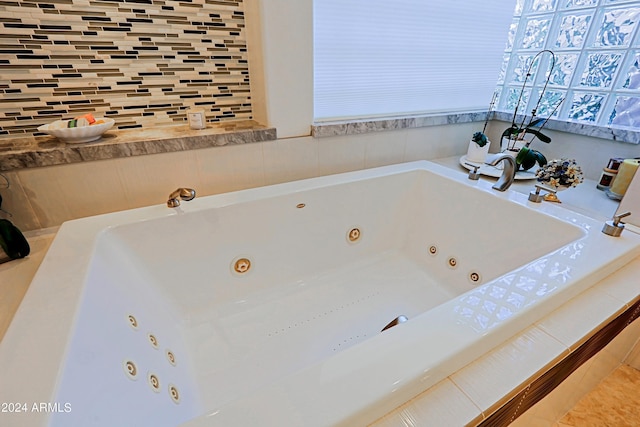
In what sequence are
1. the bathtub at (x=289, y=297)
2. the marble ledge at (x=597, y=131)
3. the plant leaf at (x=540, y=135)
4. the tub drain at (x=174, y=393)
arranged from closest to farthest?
the bathtub at (x=289, y=297)
the tub drain at (x=174, y=393)
the marble ledge at (x=597, y=131)
the plant leaf at (x=540, y=135)

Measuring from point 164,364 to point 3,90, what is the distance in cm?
107

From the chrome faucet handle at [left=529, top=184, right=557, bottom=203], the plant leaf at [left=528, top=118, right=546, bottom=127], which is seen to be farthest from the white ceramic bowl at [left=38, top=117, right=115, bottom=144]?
the plant leaf at [left=528, top=118, right=546, bottom=127]

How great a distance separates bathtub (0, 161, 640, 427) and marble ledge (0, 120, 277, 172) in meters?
0.21

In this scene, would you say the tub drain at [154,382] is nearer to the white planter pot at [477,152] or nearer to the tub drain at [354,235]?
the tub drain at [354,235]

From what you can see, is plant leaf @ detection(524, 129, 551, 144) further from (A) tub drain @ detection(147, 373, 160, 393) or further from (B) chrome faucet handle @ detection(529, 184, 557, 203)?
(A) tub drain @ detection(147, 373, 160, 393)

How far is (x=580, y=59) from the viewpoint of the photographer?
4.91 feet

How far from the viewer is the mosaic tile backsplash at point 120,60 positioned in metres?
1.00

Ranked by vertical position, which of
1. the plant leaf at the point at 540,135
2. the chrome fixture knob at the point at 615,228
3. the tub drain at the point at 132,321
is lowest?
the tub drain at the point at 132,321

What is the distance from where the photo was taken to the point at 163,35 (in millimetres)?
1160

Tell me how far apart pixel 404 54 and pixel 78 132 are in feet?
4.63

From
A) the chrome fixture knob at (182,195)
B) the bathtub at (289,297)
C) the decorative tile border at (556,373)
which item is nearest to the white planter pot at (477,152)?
the bathtub at (289,297)

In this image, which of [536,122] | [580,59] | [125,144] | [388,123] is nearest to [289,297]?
[125,144]

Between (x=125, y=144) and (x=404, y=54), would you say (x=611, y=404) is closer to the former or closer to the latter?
(x=404, y=54)

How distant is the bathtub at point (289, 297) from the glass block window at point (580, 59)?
77 centimetres
